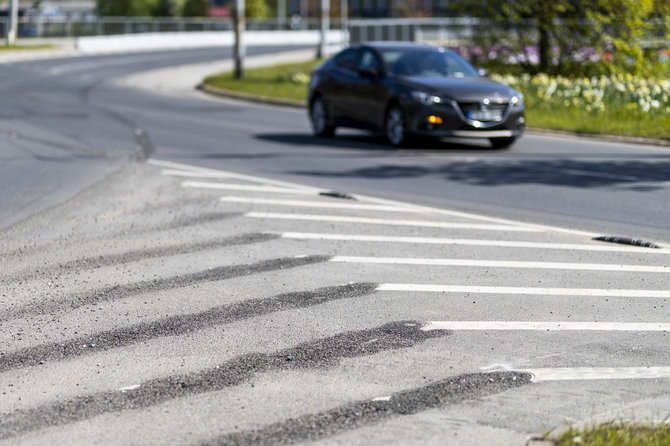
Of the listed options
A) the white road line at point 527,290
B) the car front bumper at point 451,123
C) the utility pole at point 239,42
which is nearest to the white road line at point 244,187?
the car front bumper at point 451,123

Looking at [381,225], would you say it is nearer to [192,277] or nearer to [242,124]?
[192,277]

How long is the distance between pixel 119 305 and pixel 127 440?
262cm

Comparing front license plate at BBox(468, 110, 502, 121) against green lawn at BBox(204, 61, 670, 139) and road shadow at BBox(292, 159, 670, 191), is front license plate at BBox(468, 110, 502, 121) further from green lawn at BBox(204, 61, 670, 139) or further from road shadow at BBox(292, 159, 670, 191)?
green lawn at BBox(204, 61, 670, 139)

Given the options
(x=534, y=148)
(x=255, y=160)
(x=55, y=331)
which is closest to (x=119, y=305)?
(x=55, y=331)

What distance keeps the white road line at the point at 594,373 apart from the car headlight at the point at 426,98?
1173 cm

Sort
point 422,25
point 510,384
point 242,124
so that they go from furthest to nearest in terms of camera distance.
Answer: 1. point 422,25
2. point 242,124
3. point 510,384

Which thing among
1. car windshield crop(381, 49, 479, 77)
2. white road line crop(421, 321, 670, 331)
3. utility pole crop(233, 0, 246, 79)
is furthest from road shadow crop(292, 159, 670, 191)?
utility pole crop(233, 0, 246, 79)

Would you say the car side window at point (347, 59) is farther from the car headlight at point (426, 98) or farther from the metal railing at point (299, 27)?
the metal railing at point (299, 27)

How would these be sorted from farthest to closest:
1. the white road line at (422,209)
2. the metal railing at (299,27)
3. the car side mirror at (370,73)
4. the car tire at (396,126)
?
the metal railing at (299,27) < the car side mirror at (370,73) < the car tire at (396,126) < the white road line at (422,209)

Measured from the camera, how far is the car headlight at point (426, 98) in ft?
57.2

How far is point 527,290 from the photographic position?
7.82m

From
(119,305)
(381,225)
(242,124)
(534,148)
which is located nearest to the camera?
(119,305)

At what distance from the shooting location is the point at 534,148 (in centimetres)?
1819

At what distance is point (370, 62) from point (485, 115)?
2810mm
